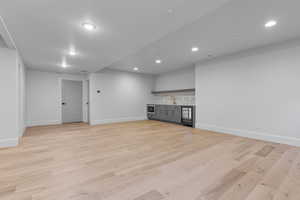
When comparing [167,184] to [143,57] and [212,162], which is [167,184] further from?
[143,57]

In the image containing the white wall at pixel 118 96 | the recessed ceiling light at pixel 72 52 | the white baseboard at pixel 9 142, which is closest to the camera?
the white baseboard at pixel 9 142

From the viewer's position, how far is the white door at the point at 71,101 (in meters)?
6.19

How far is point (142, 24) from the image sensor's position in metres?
2.12

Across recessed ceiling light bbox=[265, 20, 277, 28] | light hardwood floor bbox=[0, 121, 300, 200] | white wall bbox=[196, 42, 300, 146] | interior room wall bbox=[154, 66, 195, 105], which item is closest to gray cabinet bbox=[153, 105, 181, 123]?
interior room wall bbox=[154, 66, 195, 105]

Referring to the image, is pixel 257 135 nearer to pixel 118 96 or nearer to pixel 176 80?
pixel 176 80

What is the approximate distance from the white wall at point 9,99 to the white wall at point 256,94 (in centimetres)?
529

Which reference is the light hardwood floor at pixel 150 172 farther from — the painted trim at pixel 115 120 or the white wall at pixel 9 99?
the painted trim at pixel 115 120

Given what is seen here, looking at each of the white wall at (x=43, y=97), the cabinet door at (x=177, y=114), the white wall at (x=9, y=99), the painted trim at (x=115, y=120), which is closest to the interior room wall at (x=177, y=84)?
the cabinet door at (x=177, y=114)

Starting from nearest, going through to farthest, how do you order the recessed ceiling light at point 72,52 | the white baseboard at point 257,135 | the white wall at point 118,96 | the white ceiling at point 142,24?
the white ceiling at point 142,24
the white baseboard at point 257,135
the recessed ceiling light at point 72,52
the white wall at point 118,96

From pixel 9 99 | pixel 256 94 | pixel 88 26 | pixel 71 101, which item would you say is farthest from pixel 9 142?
pixel 256 94

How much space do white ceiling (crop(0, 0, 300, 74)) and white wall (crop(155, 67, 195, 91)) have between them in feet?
7.32

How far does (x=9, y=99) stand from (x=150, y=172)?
354cm

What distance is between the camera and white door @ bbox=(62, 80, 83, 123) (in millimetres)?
6188

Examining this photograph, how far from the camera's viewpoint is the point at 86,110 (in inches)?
254
